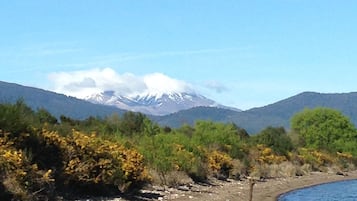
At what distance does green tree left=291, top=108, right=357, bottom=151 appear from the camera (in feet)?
298

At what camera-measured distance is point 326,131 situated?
3652 inches

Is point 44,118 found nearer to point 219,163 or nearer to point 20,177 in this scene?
point 219,163

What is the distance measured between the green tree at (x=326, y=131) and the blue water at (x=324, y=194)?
34965 mm

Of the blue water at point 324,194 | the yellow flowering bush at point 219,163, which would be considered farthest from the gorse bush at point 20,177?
the yellow flowering bush at point 219,163

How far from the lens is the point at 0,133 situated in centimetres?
2358

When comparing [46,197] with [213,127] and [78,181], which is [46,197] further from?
[213,127]

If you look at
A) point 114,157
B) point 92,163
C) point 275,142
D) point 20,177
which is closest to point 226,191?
point 114,157

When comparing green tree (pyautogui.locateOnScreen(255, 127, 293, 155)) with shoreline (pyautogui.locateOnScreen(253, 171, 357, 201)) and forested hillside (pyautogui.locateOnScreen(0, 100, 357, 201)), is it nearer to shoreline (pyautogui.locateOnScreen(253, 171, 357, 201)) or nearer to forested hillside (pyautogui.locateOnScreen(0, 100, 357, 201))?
forested hillside (pyautogui.locateOnScreen(0, 100, 357, 201))

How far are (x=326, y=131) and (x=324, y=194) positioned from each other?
46624 mm

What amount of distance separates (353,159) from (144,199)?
61.8 m

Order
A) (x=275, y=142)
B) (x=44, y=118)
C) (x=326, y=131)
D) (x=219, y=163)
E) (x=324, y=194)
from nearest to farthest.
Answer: (x=44, y=118), (x=324, y=194), (x=219, y=163), (x=275, y=142), (x=326, y=131)

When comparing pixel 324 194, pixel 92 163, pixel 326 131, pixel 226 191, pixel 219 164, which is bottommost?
pixel 324 194

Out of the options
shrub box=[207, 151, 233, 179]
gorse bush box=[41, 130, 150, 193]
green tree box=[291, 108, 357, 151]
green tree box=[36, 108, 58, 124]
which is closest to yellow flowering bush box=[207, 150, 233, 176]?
shrub box=[207, 151, 233, 179]

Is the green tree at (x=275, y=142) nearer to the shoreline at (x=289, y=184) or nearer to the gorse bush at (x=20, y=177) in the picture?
the shoreline at (x=289, y=184)
